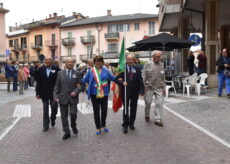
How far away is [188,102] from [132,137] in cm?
552

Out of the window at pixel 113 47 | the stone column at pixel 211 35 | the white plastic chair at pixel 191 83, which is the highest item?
the window at pixel 113 47

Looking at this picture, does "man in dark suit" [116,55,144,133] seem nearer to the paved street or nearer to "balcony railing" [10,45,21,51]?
the paved street

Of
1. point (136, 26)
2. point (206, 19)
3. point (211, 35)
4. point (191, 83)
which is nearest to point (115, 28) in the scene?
point (136, 26)

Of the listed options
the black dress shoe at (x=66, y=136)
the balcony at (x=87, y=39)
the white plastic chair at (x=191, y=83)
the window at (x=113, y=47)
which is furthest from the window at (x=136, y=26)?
the black dress shoe at (x=66, y=136)

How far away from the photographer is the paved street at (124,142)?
5296 millimetres

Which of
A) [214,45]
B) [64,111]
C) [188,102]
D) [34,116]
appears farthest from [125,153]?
[214,45]

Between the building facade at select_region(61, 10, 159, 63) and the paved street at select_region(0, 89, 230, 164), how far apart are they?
146 ft

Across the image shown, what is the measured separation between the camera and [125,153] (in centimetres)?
555

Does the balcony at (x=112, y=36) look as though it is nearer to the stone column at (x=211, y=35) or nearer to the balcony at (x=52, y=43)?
the balcony at (x=52, y=43)

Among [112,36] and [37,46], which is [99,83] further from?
[37,46]

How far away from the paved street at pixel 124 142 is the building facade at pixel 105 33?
44.6 meters

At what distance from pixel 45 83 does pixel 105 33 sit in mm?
51275

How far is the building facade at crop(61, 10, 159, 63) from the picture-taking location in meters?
54.8

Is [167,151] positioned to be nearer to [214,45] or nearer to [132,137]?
[132,137]
